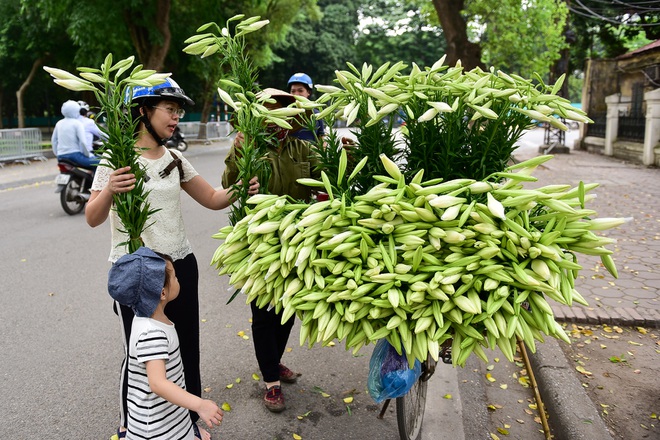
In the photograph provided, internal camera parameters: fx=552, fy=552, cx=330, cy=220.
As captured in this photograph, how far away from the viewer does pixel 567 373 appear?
11.3 ft

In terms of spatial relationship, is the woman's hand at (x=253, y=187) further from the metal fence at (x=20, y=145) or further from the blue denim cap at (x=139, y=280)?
the metal fence at (x=20, y=145)

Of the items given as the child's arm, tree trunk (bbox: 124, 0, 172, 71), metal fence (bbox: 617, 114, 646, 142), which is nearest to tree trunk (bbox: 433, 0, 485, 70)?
metal fence (bbox: 617, 114, 646, 142)

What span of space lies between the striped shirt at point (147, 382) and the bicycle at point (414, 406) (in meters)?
1.01

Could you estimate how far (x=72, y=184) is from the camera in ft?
28.4

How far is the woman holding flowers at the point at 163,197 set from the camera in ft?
7.84

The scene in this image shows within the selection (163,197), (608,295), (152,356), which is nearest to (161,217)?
(163,197)

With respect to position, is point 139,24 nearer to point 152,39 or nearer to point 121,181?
point 152,39

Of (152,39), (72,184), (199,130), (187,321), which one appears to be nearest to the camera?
(187,321)

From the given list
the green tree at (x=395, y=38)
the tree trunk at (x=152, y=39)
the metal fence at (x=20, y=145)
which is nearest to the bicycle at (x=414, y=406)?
the metal fence at (x=20, y=145)

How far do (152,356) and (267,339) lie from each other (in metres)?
1.08

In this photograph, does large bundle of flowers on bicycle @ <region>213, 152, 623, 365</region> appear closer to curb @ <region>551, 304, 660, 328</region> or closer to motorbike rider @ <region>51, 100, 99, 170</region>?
curb @ <region>551, 304, 660, 328</region>

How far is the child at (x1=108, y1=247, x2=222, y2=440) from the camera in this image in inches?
81.4

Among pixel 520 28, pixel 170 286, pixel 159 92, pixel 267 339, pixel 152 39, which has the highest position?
pixel 520 28

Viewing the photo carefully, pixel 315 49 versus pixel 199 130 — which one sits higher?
pixel 315 49
